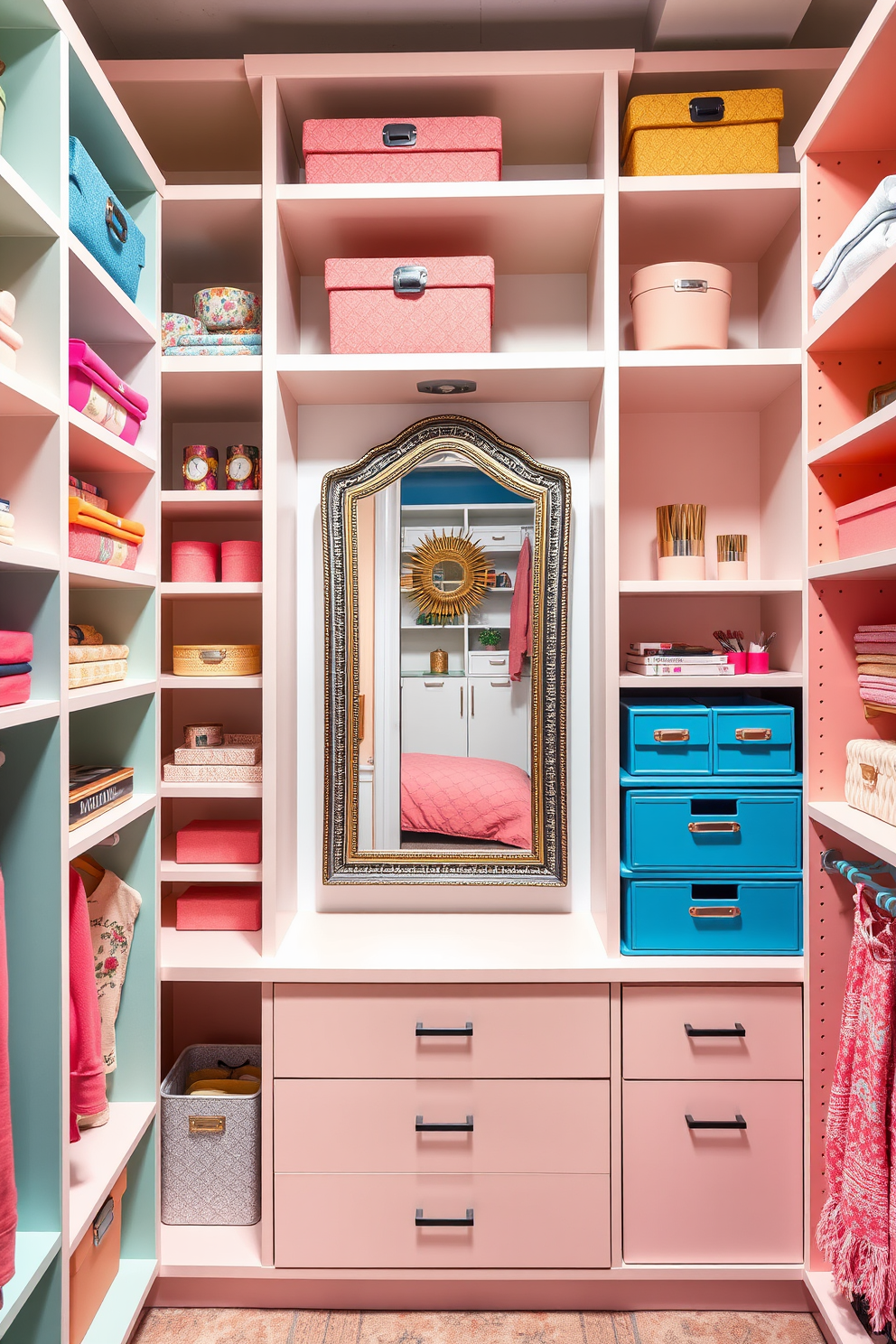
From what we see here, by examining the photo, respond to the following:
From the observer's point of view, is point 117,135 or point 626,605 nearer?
point 117,135

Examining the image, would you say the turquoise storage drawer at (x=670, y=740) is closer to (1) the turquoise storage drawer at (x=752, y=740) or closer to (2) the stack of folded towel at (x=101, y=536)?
(1) the turquoise storage drawer at (x=752, y=740)

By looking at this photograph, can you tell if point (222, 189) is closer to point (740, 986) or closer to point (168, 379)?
point (168, 379)

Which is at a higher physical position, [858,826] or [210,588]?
[210,588]

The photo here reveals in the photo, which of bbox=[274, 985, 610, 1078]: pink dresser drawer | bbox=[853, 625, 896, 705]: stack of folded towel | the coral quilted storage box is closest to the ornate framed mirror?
bbox=[274, 985, 610, 1078]: pink dresser drawer

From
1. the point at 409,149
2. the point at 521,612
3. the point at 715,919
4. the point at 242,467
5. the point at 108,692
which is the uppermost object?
the point at 409,149

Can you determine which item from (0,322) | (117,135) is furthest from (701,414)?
(0,322)

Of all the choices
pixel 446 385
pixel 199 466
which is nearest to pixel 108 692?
pixel 199 466

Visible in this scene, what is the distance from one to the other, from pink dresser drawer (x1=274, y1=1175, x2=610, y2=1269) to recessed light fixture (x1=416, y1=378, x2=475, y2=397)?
1855 millimetres

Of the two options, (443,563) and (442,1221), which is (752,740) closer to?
(443,563)

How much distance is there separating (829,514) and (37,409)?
1.54 metres

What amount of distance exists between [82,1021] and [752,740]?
1.51 m

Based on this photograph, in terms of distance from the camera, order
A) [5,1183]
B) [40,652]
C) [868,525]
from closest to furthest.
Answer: [5,1183], [40,652], [868,525]

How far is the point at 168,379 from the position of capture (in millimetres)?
1926

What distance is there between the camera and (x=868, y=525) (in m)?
1.54
